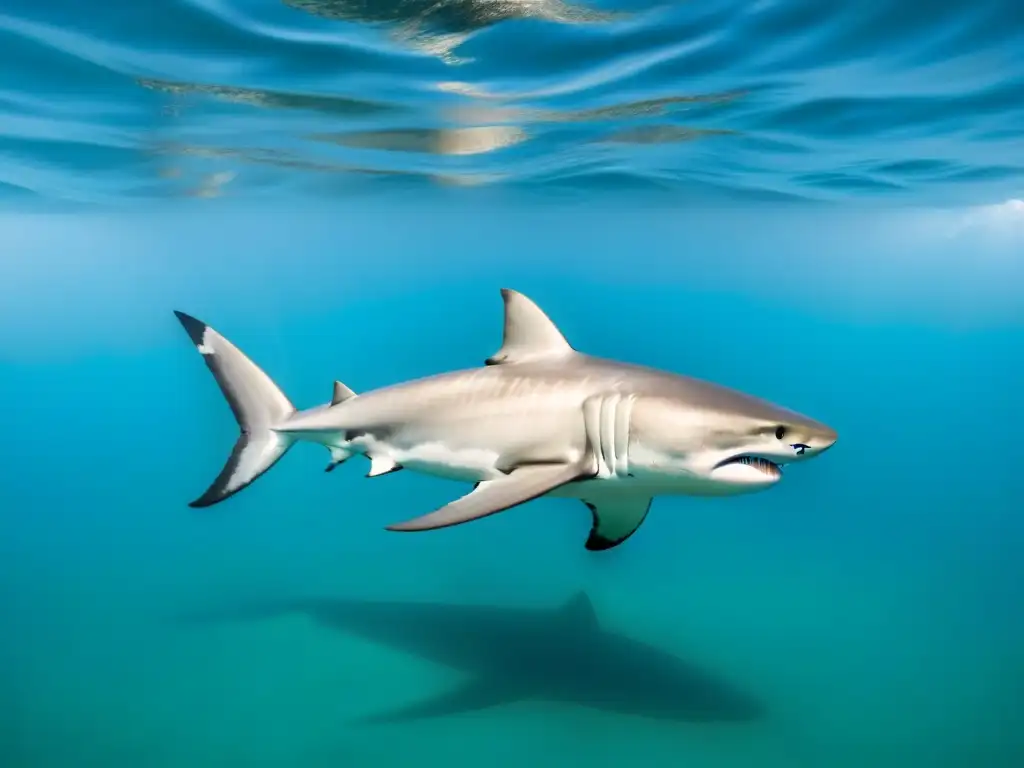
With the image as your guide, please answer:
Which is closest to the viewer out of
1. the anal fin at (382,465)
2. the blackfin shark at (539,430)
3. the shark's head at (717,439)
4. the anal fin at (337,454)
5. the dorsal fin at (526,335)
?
the shark's head at (717,439)

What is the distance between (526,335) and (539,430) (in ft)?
2.91

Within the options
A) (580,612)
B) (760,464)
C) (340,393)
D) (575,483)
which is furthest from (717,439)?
(580,612)

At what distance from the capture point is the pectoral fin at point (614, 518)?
208 inches

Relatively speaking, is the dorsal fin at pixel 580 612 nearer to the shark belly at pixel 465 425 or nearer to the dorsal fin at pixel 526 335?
the shark belly at pixel 465 425

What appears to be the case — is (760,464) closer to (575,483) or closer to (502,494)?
(575,483)

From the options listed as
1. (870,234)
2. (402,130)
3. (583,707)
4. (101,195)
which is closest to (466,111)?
(402,130)

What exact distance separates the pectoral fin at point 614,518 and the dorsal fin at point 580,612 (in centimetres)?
247

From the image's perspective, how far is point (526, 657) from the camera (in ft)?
22.8

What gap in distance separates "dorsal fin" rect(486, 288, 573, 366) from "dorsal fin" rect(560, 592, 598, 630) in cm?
338

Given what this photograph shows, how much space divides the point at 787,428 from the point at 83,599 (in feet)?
28.2

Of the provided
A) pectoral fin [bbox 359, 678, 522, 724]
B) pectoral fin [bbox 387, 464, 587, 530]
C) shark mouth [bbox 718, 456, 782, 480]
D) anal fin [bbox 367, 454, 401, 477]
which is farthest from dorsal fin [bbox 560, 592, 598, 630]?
shark mouth [bbox 718, 456, 782, 480]

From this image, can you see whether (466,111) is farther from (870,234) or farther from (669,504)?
(870,234)

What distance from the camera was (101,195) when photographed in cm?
2228

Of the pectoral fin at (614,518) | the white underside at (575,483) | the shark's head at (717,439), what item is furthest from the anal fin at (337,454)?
the shark's head at (717,439)
